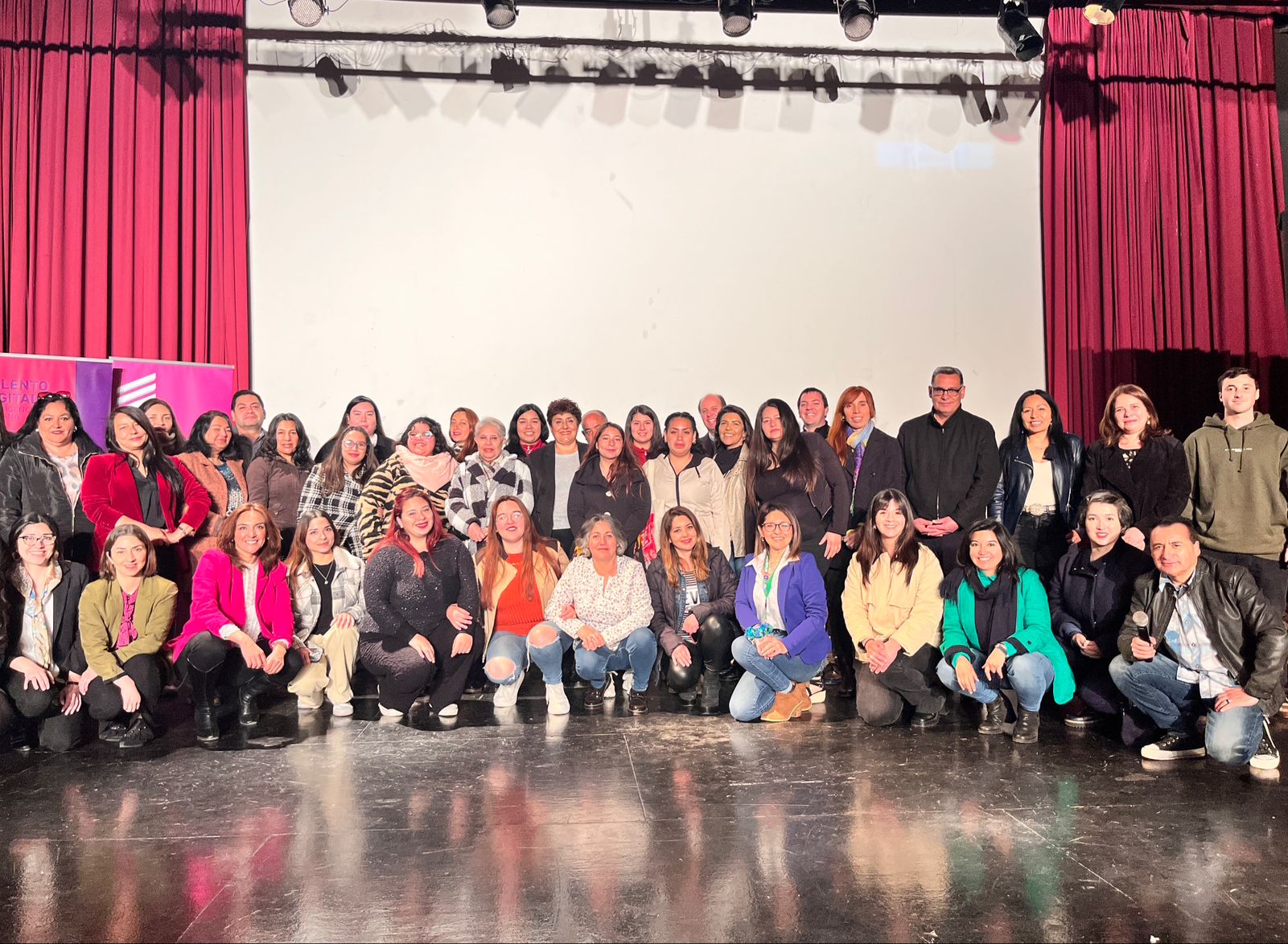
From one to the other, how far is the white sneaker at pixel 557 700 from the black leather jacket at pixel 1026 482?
2046 mm

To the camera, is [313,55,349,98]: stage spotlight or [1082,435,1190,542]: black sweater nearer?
[1082,435,1190,542]: black sweater

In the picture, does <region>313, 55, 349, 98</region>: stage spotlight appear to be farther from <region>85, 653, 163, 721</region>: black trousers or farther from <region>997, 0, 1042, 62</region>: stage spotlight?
<region>997, 0, 1042, 62</region>: stage spotlight

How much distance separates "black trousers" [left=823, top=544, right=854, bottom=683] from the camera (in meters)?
4.40

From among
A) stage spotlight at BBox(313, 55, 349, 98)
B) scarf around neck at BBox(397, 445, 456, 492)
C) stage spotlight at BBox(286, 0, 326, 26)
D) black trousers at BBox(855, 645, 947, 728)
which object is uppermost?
stage spotlight at BBox(286, 0, 326, 26)

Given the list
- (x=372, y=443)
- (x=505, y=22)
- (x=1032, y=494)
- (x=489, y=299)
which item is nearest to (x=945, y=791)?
(x=1032, y=494)

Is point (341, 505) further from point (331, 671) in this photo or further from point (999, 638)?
point (999, 638)

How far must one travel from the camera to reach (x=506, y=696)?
4227mm

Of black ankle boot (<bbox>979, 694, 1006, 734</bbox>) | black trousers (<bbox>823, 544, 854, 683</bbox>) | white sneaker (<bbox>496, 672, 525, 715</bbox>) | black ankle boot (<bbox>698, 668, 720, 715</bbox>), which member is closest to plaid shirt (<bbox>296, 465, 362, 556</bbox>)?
white sneaker (<bbox>496, 672, 525, 715</bbox>)

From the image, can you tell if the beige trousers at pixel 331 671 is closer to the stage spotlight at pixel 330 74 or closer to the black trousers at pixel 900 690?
the black trousers at pixel 900 690

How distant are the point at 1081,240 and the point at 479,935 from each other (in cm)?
560

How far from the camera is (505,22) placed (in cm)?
532

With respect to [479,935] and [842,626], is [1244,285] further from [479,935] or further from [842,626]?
[479,935]

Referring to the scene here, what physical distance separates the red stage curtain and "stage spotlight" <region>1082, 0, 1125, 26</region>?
2.85 ft

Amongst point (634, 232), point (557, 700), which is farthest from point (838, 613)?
point (634, 232)
